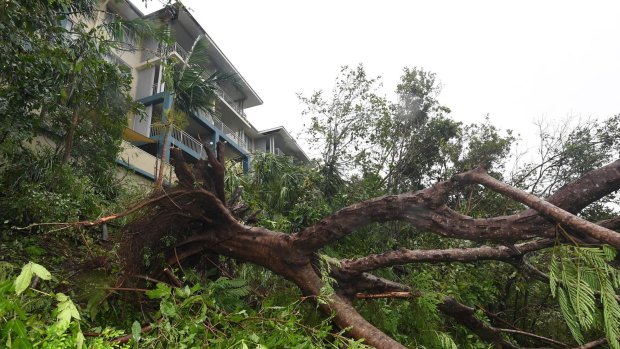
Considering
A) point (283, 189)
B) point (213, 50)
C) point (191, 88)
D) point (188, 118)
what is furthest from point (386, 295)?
point (213, 50)

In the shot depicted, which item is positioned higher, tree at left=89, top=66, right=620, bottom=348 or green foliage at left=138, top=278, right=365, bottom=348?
tree at left=89, top=66, right=620, bottom=348

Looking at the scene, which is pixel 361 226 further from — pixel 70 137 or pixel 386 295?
pixel 70 137

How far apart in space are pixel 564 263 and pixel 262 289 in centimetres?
261

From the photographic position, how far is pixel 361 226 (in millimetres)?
2490

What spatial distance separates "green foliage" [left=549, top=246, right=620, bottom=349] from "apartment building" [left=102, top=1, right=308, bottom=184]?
754 cm

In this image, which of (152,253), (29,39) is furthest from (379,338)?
(29,39)

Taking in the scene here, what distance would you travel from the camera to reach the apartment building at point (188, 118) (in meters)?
11.5

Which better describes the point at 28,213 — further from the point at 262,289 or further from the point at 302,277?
the point at 302,277

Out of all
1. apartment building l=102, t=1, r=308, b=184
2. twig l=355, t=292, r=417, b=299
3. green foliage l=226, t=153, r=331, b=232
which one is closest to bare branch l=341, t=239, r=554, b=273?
twig l=355, t=292, r=417, b=299

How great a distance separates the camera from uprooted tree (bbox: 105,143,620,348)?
1987 mm

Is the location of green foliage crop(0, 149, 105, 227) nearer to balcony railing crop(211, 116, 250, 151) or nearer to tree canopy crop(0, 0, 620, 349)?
tree canopy crop(0, 0, 620, 349)

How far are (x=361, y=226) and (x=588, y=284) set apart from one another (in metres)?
1.26

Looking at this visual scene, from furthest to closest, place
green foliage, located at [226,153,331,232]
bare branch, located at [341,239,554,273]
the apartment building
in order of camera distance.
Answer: the apartment building → green foliage, located at [226,153,331,232] → bare branch, located at [341,239,554,273]

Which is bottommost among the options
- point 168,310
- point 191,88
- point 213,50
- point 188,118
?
point 168,310
